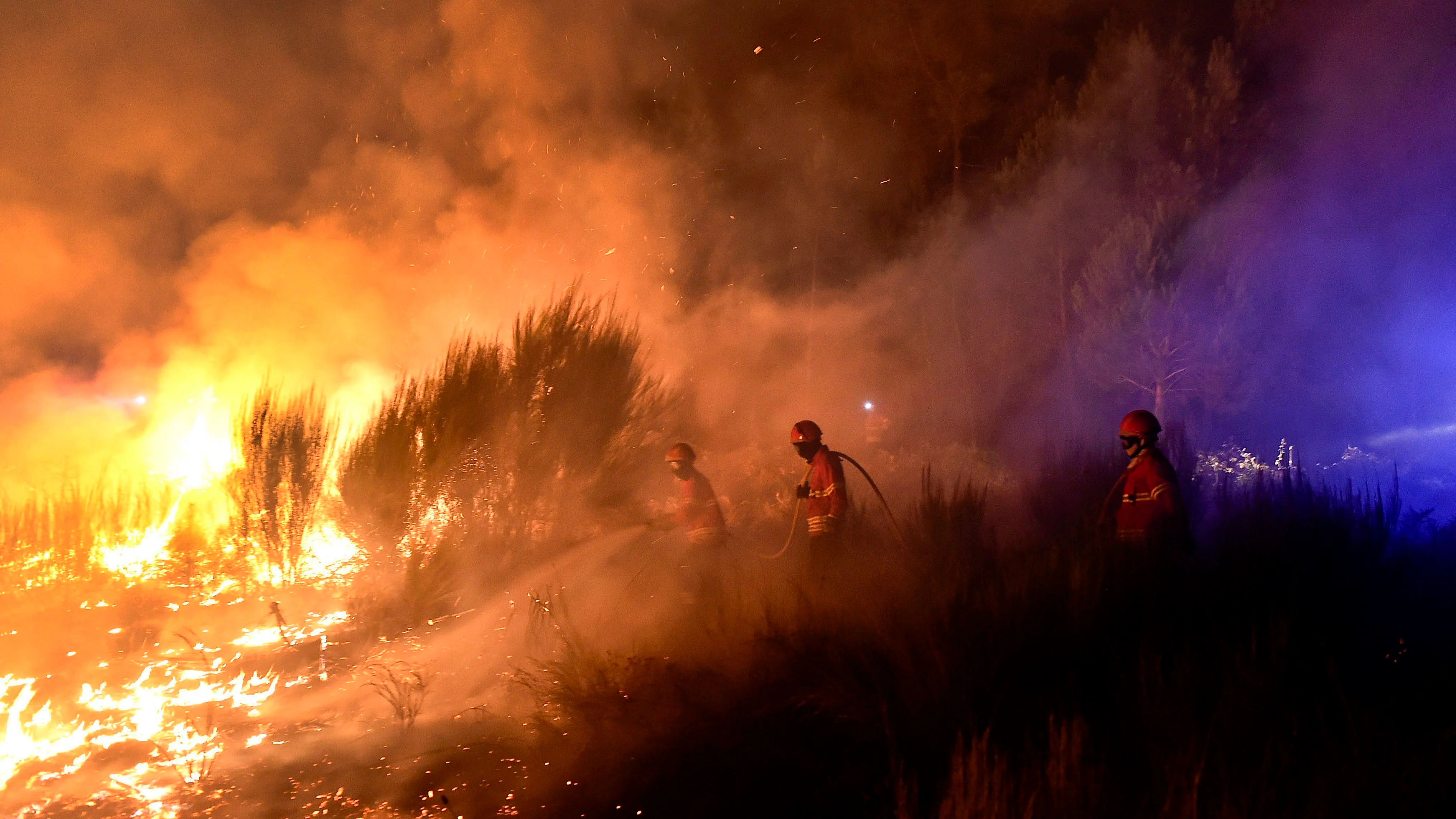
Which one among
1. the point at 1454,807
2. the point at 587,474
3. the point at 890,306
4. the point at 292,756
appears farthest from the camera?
the point at 890,306

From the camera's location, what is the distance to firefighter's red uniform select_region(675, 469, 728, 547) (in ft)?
21.9

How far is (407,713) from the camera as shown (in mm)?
5250

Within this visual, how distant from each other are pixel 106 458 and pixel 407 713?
899 cm

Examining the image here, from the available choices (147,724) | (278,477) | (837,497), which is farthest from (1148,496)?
(278,477)

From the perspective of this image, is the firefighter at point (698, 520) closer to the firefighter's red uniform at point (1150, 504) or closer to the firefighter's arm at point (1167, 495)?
the firefighter's red uniform at point (1150, 504)

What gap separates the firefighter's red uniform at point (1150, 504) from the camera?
17.3ft

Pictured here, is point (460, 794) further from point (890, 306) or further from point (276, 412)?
point (890, 306)

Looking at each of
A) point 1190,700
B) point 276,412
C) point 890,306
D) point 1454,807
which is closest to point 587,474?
point 276,412

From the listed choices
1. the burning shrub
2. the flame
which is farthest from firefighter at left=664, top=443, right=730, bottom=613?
the flame

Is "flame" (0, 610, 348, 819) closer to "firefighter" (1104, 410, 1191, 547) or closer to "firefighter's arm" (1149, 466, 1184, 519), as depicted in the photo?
"firefighter" (1104, 410, 1191, 547)

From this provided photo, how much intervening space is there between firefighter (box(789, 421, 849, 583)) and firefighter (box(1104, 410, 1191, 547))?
1.87m

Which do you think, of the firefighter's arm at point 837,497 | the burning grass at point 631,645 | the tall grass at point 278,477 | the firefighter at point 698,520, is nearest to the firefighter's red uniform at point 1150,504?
the burning grass at point 631,645

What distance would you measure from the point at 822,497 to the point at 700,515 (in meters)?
1.12

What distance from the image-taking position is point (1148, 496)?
17.8ft
